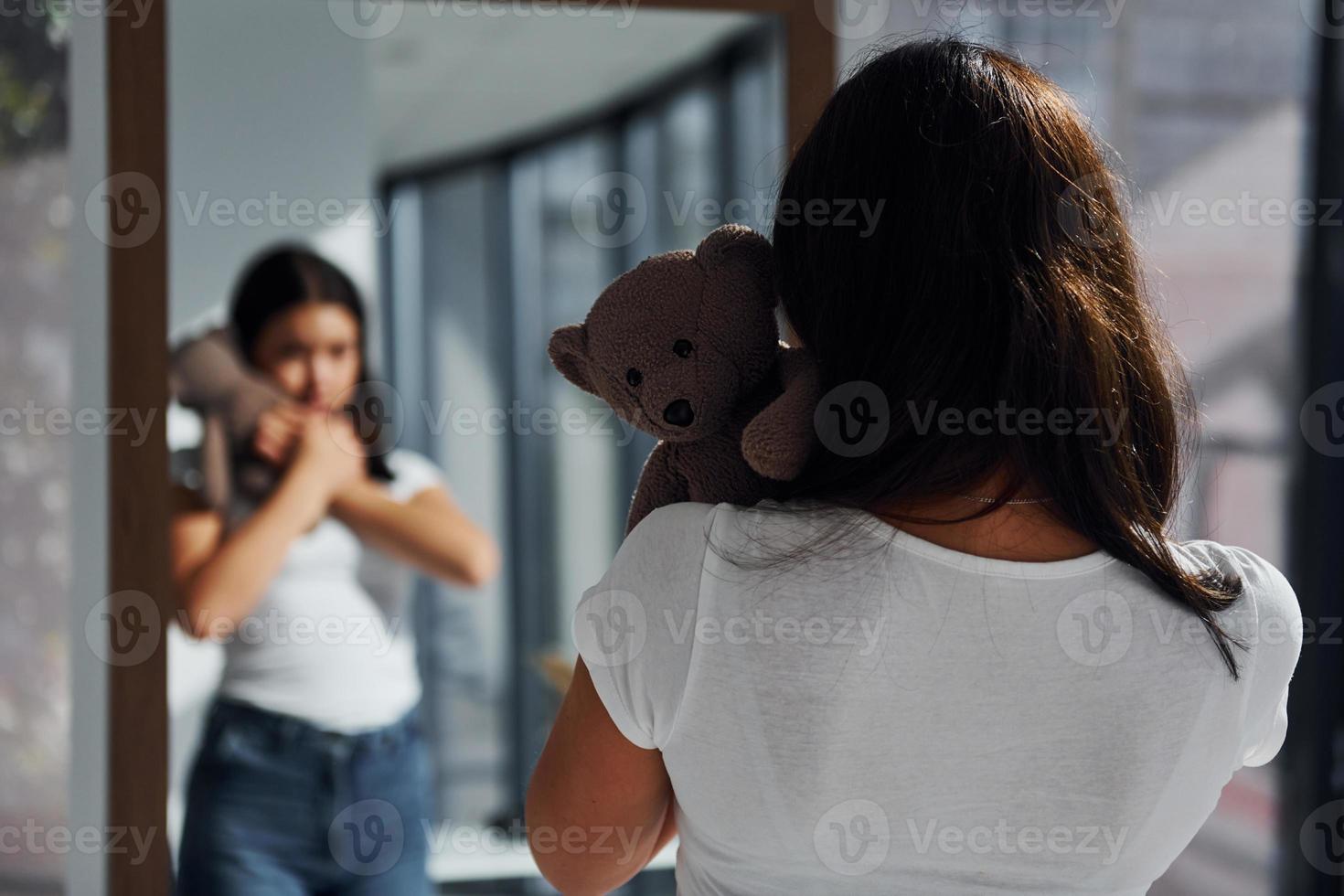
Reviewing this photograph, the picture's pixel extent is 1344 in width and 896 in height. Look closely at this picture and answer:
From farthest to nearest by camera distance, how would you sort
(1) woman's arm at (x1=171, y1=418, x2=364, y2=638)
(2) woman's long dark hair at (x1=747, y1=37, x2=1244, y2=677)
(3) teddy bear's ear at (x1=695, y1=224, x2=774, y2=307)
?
(1) woman's arm at (x1=171, y1=418, x2=364, y2=638)
(3) teddy bear's ear at (x1=695, y1=224, x2=774, y2=307)
(2) woman's long dark hair at (x1=747, y1=37, x2=1244, y2=677)

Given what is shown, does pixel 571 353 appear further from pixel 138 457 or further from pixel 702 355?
pixel 138 457

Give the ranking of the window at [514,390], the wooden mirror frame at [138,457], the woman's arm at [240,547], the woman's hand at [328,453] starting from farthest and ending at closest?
the window at [514,390] < the woman's hand at [328,453] < the woman's arm at [240,547] < the wooden mirror frame at [138,457]

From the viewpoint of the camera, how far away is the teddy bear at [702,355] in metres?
0.72

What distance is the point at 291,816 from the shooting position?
1.46 metres

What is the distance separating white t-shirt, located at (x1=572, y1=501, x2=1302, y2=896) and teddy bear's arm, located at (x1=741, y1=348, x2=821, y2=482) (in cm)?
3

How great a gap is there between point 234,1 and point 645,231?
1.95 m

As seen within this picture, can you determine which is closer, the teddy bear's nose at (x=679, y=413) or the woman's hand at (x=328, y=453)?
the teddy bear's nose at (x=679, y=413)

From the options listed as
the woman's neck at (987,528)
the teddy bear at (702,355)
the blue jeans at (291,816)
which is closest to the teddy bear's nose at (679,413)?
the teddy bear at (702,355)

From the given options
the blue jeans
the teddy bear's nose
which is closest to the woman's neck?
the teddy bear's nose

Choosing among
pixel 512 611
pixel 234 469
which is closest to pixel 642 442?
pixel 512 611

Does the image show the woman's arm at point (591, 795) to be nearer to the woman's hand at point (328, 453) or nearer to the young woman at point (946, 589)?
the young woman at point (946, 589)

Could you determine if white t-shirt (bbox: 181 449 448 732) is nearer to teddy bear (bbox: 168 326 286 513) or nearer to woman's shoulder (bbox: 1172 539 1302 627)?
teddy bear (bbox: 168 326 286 513)

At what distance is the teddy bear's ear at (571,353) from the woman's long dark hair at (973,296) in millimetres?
167

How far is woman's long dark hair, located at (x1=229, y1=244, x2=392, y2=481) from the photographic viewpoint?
1715mm
